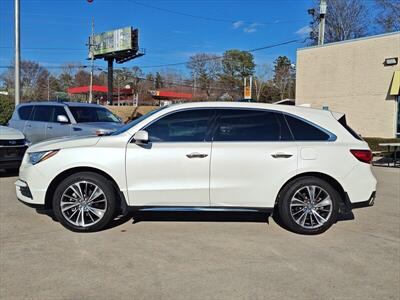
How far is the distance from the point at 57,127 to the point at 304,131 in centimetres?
767

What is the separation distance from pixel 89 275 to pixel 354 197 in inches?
136

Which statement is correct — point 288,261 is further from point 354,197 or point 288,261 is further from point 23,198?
point 23,198

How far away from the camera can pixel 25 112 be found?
11969 millimetres

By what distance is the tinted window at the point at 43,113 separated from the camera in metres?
11.5

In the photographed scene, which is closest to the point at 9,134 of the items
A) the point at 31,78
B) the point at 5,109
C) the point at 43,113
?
the point at 43,113

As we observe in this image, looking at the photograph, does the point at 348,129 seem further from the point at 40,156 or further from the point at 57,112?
the point at 57,112

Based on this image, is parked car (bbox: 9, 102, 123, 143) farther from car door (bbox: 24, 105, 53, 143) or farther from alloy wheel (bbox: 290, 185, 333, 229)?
alloy wheel (bbox: 290, 185, 333, 229)

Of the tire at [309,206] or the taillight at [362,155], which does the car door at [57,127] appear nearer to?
the tire at [309,206]

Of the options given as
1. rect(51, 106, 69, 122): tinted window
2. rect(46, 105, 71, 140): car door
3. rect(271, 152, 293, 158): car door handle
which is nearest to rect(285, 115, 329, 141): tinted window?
rect(271, 152, 293, 158): car door handle

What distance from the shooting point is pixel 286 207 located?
5359 millimetres

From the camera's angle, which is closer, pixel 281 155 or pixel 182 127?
pixel 281 155

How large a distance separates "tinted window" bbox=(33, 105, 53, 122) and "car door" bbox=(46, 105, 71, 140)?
0.40ft

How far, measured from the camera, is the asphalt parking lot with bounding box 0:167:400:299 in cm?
374

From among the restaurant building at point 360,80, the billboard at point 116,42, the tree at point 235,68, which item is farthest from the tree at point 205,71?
the restaurant building at point 360,80
